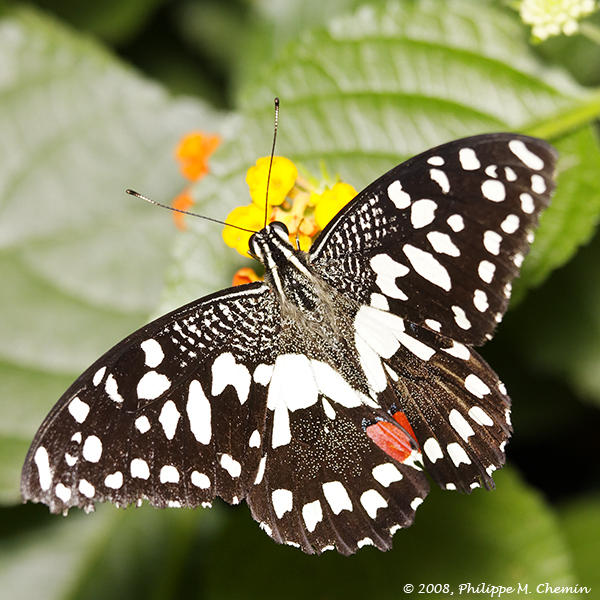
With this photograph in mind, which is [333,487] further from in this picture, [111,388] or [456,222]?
[456,222]

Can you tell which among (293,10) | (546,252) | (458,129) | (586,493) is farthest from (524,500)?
(293,10)

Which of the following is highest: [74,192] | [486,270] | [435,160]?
[435,160]

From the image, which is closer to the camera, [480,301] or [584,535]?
[480,301]

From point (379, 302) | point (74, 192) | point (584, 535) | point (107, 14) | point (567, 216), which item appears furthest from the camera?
point (107, 14)

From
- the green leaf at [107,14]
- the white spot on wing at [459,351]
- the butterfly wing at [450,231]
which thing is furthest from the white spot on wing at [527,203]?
the green leaf at [107,14]

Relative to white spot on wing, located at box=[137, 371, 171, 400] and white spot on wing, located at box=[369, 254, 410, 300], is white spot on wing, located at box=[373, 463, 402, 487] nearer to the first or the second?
white spot on wing, located at box=[369, 254, 410, 300]

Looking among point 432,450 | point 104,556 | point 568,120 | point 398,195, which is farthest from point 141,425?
point 568,120

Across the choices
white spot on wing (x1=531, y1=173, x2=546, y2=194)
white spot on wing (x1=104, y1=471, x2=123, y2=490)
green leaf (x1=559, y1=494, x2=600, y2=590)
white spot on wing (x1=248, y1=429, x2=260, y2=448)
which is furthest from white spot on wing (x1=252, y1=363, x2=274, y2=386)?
green leaf (x1=559, y1=494, x2=600, y2=590)

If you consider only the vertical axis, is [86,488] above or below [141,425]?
below

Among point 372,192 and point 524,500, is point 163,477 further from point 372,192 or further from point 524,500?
point 524,500
